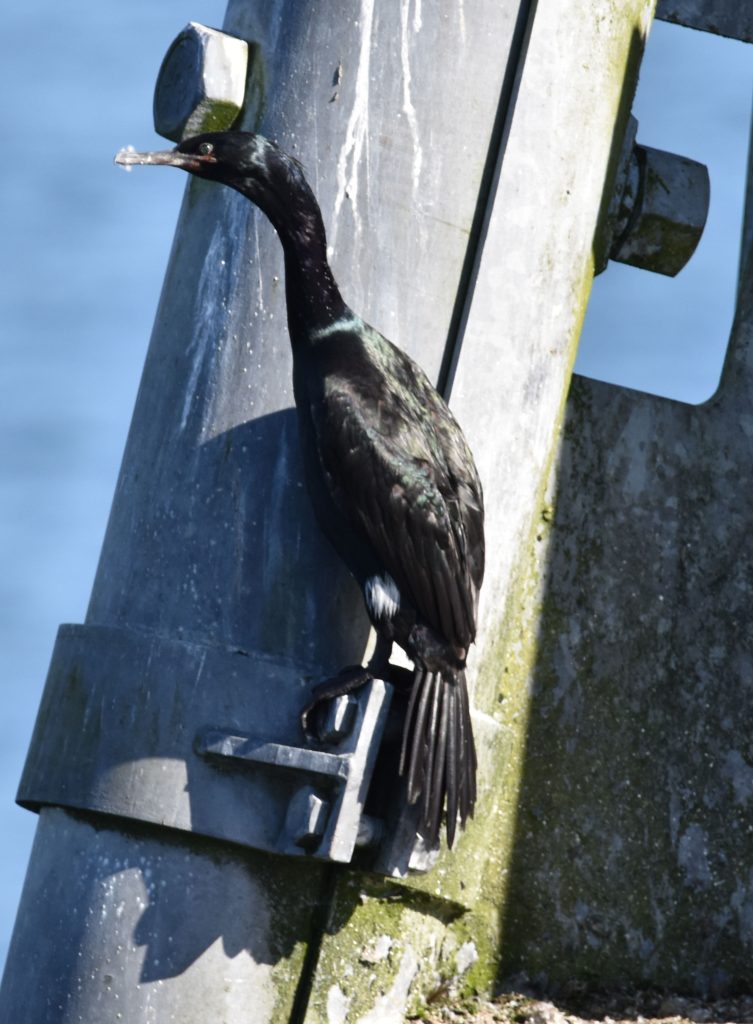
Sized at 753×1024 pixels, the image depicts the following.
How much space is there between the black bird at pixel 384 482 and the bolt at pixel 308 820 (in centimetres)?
18

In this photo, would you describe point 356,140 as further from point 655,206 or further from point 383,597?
point 383,597

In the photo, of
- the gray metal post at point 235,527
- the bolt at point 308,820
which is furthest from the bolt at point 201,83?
the bolt at point 308,820

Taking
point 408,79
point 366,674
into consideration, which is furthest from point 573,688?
point 408,79

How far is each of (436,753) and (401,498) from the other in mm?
578

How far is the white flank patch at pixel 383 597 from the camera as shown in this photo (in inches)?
183

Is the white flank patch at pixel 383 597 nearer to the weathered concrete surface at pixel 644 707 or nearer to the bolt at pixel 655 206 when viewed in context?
the weathered concrete surface at pixel 644 707

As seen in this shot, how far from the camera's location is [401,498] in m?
4.63

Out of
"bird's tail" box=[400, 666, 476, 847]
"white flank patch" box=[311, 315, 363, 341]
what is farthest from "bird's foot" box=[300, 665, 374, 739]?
"white flank patch" box=[311, 315, 363, 341]

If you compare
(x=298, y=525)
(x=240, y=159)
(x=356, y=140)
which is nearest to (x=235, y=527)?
(x=298, y=525)

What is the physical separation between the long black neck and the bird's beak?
0.51 feet

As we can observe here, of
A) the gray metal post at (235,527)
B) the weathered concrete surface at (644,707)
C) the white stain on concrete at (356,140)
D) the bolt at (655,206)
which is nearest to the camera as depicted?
the gray metal post at (235,527)

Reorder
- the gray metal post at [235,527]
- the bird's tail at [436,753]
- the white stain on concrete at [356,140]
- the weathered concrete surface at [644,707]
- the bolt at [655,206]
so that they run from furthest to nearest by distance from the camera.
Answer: the bolt at [655,206] < the weathered concrete surface at [644,707] < the white stain on concrete at [356,140] < the gray metal post at [235,527] < the bird's tail at [436,753]

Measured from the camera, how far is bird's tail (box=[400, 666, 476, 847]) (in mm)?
4598

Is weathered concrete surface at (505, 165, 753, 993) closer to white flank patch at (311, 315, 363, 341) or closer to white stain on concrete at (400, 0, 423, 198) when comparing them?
white stain on concrete at (400, 0, 423, 198)
